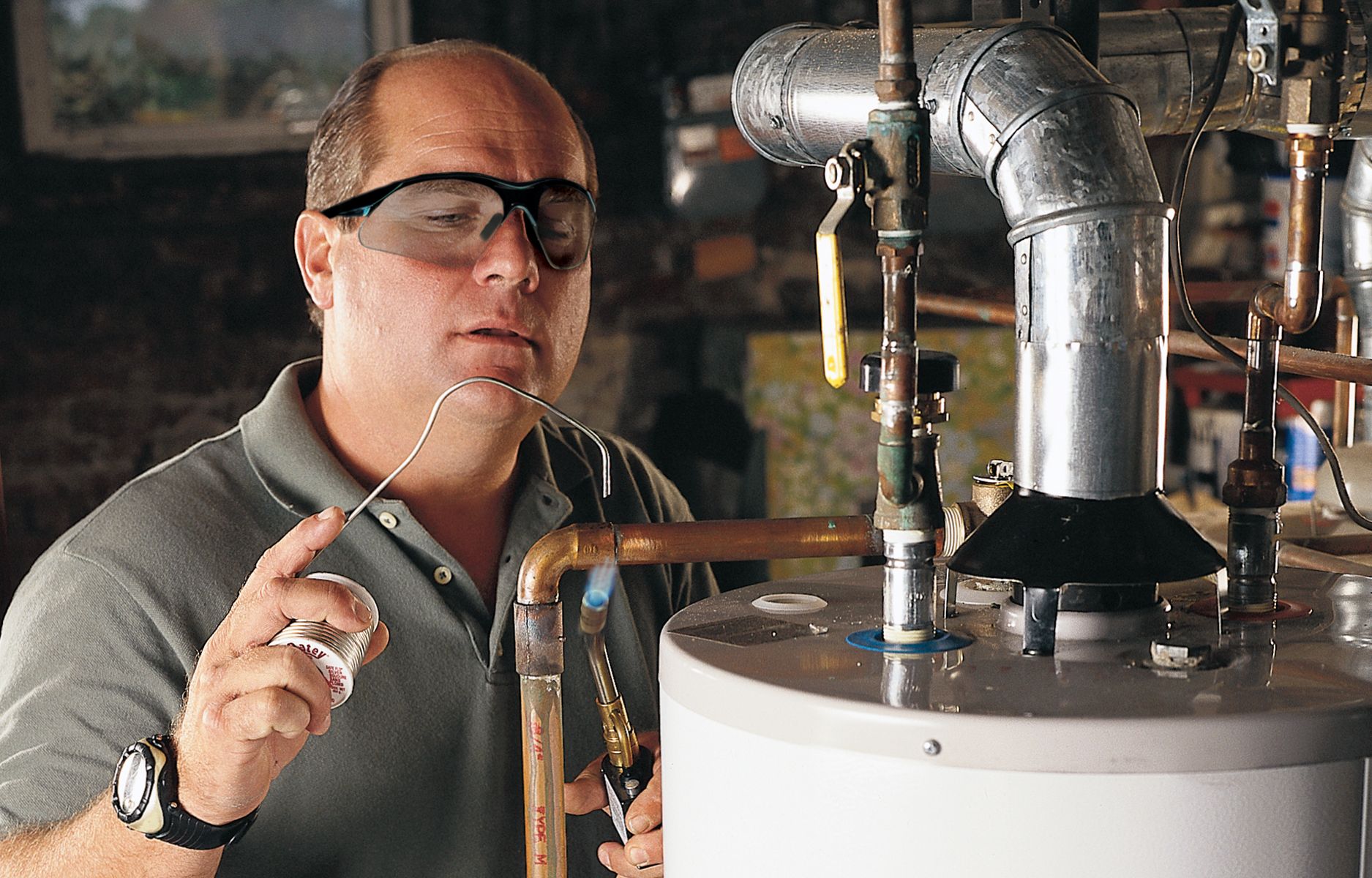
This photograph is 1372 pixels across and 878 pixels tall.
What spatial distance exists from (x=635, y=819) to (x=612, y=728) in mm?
79

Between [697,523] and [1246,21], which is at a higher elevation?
[1246,21]

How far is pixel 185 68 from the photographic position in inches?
134

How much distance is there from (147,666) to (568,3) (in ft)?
9.07

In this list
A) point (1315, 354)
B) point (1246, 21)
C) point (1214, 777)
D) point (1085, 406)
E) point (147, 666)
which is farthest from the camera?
point (147, 666)

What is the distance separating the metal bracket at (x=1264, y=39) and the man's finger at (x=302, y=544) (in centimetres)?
76

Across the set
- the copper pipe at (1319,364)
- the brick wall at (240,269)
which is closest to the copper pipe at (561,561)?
the copper pipe at (1319,364)

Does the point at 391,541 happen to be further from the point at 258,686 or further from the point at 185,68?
the point at 185,68

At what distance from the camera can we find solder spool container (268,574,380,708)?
1048 millimetres

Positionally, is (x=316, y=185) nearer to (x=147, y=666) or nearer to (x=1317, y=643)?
(x=147, y=666)

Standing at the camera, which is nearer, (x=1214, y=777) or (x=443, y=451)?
(x=1214, y=777)

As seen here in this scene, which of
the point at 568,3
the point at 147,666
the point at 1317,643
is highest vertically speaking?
the point at 568,3

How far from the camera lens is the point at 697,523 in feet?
3.65

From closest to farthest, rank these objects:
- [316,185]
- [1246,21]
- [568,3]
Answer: [1246,21] < [316,185] < [568,3]

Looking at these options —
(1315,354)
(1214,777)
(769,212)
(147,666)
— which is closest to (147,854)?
(147,666)
